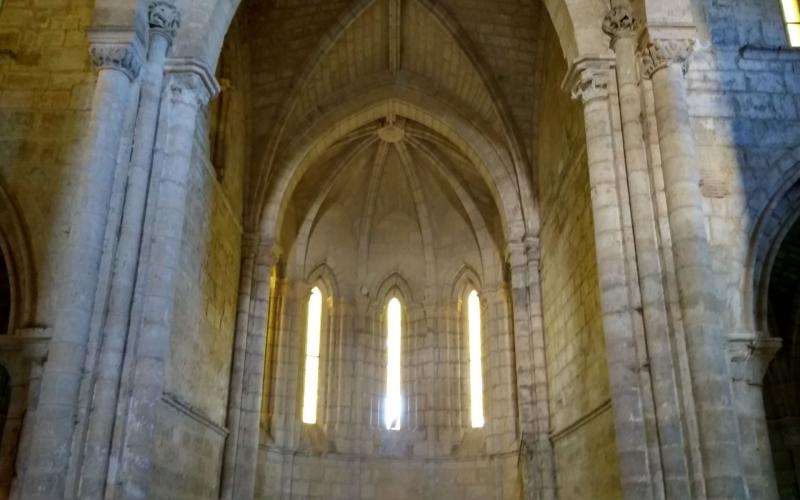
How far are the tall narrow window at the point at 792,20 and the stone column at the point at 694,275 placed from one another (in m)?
2.62

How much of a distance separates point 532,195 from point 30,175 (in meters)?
9.64

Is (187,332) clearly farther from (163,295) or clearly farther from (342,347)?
(342,347)

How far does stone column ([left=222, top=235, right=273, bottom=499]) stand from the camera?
13742 mm

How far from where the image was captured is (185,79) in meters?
9.24

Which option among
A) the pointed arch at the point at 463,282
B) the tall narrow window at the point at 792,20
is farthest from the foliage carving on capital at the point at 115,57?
the pointed arch at the point at 463,282

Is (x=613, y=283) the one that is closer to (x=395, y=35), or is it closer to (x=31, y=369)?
(x=31, y=369)

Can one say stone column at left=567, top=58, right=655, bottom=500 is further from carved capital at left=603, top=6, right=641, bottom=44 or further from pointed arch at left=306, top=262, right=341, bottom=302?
pointed arch at left=306, top=262, right=341, bottom=302

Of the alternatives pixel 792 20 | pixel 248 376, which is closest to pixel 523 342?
pixel 248 376

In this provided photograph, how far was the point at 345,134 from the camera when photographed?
17.5 meters

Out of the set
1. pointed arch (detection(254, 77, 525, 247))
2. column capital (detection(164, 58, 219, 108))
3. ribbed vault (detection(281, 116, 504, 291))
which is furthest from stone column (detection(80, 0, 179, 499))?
ribbed vault (detection(281, 116, 504, 291))

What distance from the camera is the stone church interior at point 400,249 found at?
7836mm

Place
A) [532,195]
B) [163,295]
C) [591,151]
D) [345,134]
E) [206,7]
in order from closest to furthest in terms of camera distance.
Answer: [163,295] → [591,151] → [206,7] → [532,195] → [345,134]

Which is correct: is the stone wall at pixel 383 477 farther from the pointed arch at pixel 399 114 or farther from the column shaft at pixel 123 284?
the column shaft at pixel 123 284

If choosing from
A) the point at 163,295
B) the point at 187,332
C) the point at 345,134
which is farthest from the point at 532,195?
the point at 163,295
